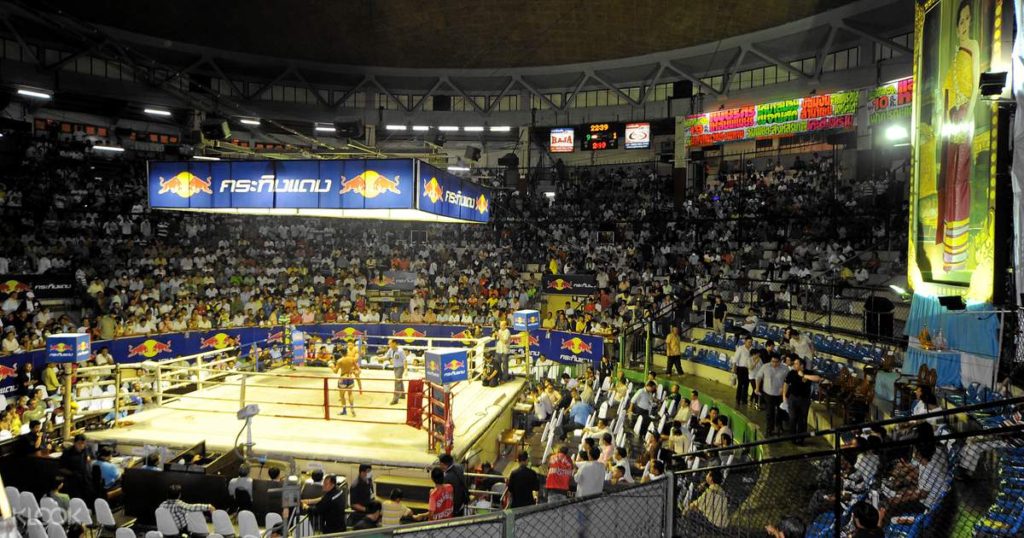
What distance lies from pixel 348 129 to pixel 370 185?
23.3 metres

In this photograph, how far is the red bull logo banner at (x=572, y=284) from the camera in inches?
947

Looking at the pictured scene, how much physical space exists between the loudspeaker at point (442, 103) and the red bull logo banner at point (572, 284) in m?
15.0

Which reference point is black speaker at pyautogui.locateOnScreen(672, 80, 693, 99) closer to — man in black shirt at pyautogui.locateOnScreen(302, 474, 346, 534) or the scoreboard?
the scoreboard

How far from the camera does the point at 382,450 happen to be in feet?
34.4

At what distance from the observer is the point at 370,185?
1116cm

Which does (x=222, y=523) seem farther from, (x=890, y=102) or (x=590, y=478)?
(x=890, y=102)

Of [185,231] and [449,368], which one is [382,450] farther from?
[185,231]

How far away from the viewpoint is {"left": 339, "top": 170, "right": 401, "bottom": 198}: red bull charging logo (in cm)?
1107

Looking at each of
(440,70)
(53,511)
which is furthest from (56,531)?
(440,70)

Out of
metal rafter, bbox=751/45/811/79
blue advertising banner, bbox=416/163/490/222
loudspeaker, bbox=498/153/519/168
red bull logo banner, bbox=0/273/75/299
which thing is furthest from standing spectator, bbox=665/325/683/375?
red bull logo banner, bbox=0/273/75/299

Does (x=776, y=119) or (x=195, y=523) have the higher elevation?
(x=776, y=119)

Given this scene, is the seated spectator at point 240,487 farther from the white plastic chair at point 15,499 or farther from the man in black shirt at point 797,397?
the man in black shirt at point 797,397

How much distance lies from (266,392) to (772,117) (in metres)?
21.9

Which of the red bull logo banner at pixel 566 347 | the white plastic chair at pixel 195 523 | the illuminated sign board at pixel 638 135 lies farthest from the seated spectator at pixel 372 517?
the illuminated sign board at pixel 638 135
